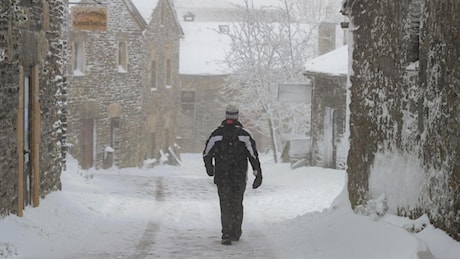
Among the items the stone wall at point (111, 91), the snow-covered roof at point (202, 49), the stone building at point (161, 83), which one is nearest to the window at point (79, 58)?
the stone wall at point (111, 91)

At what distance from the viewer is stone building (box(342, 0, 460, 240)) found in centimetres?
829

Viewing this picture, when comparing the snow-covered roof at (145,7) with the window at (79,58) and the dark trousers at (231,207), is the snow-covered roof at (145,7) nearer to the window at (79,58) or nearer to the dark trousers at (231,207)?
the window at (79,58)

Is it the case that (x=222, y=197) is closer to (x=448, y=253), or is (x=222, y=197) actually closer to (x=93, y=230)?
(x=93, y=230)

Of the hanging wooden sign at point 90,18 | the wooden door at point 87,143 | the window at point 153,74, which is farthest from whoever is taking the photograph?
the window at point 153,74

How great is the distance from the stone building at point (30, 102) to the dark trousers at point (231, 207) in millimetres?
2602

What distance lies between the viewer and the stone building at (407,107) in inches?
326

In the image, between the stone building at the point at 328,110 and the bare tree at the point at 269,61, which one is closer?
the stone building at the point at 328,110

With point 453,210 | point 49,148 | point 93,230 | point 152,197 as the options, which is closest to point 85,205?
point 49,148

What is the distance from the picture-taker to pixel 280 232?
37.1ft

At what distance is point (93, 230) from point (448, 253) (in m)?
5.11

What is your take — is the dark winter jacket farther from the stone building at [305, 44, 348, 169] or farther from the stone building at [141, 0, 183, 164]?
the stone building at [141, 0, 183, 164]

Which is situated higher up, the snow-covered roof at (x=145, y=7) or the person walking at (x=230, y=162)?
the snow-covered roof at (x=145, y=7)

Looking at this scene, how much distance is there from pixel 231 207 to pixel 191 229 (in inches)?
59.8

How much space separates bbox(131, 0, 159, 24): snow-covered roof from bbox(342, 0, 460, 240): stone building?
23360 millimetres
